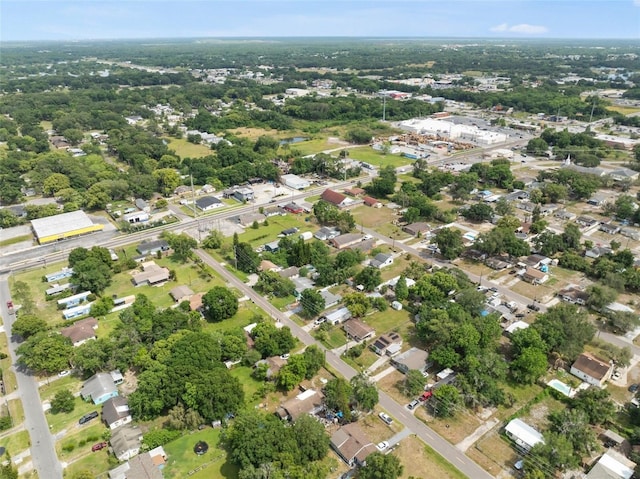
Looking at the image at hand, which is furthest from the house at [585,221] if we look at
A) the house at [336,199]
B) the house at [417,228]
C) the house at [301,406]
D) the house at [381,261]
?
the house at [301,406]

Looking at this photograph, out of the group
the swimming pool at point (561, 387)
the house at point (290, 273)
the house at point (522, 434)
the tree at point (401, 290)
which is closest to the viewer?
the house at point (522, 434)

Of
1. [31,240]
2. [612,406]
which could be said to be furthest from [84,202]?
[612,406]

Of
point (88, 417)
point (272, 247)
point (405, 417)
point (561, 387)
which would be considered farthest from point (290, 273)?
point (561, 387)

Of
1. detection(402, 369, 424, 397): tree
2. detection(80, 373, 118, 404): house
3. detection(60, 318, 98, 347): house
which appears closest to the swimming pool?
detection(402, 369, 424, 397): tree

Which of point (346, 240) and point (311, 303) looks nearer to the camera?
point (311, 303)

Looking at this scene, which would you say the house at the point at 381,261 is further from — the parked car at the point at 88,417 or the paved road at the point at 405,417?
the parked car at the point at 88,417

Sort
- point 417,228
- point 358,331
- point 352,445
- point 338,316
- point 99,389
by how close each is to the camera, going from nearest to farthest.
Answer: point 352,445 < point 99,389 < point 358,331 < point 338,316 < point 417,228

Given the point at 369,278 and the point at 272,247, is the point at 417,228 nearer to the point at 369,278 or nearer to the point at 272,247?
the point at 369,278

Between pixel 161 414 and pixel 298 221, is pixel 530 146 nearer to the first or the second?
pixel 298 221

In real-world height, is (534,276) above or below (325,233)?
below
